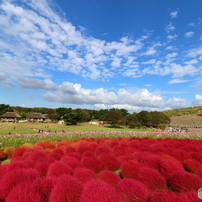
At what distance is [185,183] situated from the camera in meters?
2.44

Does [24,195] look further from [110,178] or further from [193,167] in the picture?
[193,167]

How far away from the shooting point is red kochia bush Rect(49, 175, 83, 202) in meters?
1.95

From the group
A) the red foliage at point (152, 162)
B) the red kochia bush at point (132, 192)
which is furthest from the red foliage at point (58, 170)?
the red foliage at point (152, 162)

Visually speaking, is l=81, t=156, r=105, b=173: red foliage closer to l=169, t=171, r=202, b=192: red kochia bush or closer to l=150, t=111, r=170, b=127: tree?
l=169, t=171, r=202, b=192: red kochia bush

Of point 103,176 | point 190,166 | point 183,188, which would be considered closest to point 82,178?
point 103,176

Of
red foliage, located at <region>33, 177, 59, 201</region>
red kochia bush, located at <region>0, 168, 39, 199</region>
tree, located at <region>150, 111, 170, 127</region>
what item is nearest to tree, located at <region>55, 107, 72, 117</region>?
tree, located at <region>150, 111, 170, 127</region>

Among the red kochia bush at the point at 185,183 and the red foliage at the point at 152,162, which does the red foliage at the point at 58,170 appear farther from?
the red kochia bush at the point at 185,183

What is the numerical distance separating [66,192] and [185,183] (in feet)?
6.35

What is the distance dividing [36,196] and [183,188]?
2.26 meters

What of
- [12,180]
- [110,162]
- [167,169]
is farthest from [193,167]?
[12,180]

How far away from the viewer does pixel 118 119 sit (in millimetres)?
45719

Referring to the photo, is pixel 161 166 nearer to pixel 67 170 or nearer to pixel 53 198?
pixel 67 170

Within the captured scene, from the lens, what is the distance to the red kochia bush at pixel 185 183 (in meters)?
2.37

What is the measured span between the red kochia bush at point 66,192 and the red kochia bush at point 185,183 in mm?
1645
